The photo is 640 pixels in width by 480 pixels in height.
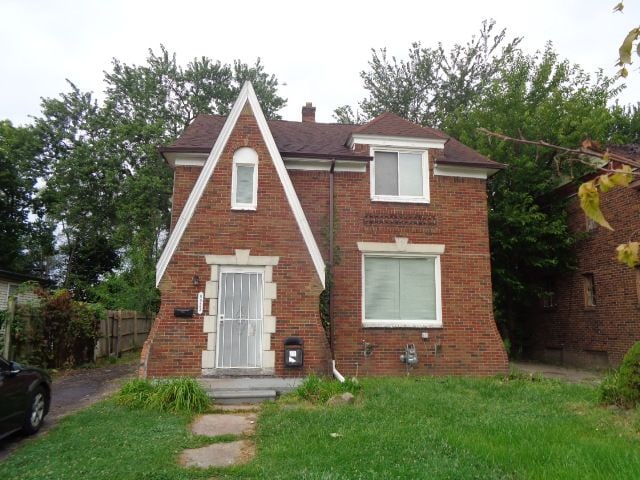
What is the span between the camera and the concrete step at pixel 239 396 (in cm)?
924

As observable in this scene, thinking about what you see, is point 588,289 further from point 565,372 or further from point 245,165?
point 245,165

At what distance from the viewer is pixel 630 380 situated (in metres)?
7.74

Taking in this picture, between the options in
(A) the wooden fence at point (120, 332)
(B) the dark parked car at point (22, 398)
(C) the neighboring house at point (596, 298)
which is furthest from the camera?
(A) the wooden fence at point (120, 332)

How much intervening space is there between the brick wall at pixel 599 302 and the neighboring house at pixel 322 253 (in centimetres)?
500

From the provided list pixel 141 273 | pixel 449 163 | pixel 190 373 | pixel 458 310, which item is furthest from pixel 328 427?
pixel 141 273

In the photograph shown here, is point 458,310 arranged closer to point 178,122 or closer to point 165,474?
point 165,474

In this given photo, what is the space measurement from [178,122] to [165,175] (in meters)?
5.14

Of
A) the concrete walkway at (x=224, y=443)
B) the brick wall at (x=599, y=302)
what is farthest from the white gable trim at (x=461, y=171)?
the concrete walkway at (x=224, y=443)

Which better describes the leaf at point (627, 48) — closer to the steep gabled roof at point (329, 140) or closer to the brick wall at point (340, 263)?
the brick wall at point (340, 263)

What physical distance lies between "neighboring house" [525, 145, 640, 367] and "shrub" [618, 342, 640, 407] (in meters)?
6.80

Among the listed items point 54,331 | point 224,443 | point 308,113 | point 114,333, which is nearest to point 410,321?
point 224,443

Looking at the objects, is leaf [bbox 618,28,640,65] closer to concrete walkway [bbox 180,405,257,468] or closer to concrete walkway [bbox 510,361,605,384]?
concrete walkway [bbox 180,405,257,468]

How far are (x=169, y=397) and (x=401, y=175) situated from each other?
772cm

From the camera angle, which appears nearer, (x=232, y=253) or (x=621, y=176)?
(x=621, y=176)
